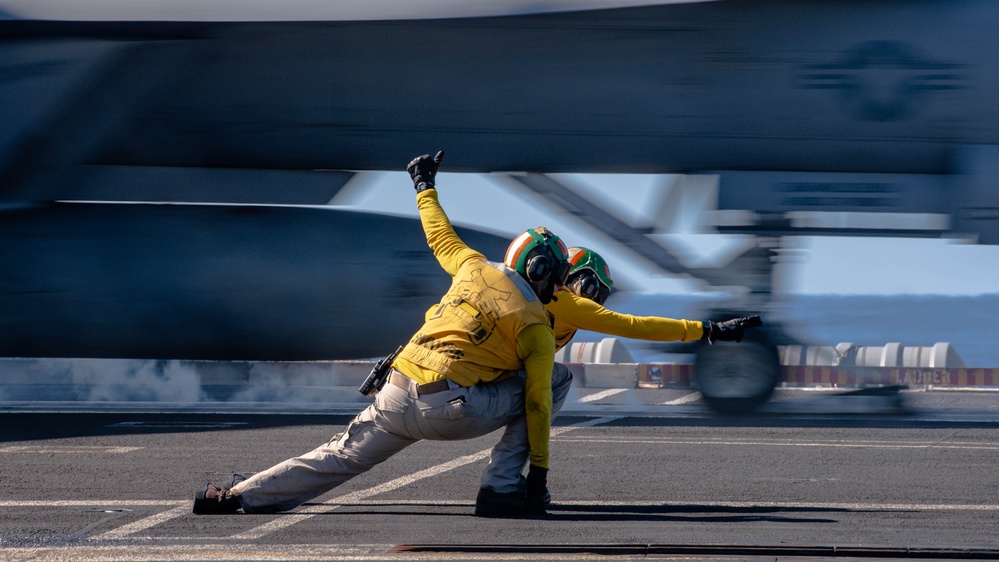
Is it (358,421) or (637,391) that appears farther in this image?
(637,391)

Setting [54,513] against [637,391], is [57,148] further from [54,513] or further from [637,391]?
[637,391]

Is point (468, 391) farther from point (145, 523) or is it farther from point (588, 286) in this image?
point (145, 523)

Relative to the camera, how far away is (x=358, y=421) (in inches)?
231

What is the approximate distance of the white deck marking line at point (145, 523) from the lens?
537 centimetres

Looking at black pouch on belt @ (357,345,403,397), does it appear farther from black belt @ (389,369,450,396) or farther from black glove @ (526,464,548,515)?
black glove @ (526,464,548,515)

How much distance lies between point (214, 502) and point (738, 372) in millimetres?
7519

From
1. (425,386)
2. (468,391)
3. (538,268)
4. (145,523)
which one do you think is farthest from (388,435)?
(145,523)

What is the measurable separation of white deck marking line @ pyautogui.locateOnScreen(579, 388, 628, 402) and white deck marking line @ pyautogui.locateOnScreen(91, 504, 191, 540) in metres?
10.7

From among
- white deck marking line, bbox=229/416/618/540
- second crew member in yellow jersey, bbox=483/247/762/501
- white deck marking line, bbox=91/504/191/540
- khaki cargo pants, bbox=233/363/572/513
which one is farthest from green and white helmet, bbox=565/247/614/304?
white deck marking line, bbox=91/504/191/540

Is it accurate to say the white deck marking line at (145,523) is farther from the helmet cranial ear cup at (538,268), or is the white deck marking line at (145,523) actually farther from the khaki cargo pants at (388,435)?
the helmet cranial ear cup at (538,268)

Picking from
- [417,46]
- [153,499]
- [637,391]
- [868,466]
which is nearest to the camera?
[153,499]

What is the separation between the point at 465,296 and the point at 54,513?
2.65 metres

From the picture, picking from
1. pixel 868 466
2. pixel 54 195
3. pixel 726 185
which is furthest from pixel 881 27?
pixel 54 195

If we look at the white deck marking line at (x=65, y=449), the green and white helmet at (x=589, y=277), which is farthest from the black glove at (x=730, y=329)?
the white deck marking line at (x=65, y=449)
